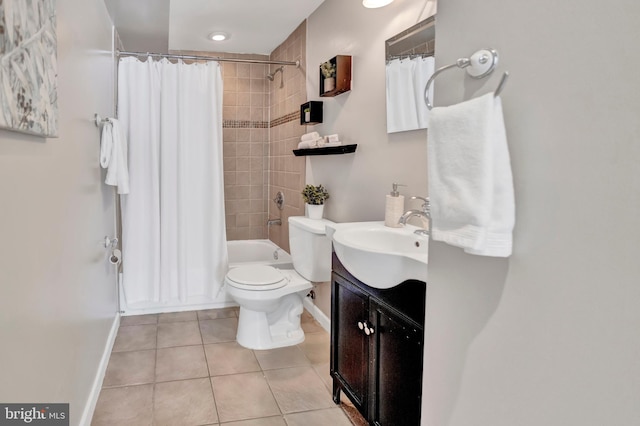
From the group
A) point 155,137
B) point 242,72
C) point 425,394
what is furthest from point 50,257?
point 242,72

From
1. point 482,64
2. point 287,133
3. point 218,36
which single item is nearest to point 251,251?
point 287,133

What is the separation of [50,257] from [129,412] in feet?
3.50

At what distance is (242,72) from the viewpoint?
467 centimetres

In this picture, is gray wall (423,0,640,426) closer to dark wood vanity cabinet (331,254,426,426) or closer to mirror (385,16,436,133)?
dark wood vanity cabinet (331,254,426,426)

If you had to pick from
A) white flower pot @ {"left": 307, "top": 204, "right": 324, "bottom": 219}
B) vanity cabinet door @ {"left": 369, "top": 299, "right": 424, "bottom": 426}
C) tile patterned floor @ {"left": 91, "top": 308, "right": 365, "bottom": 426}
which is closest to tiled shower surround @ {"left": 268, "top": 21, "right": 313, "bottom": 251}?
white flower pot @ {"left": 307, "top": 204, "right": 324, "bottom": 219}

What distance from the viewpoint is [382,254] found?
1564mm

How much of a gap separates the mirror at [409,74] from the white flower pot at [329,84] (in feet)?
1.96

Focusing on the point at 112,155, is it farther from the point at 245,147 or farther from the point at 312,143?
the point at 245,147

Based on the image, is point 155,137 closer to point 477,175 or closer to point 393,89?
point 393,89

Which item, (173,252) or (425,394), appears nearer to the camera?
(425,394)

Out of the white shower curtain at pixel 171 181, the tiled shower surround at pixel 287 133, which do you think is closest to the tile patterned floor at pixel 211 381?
the white shower curtain at pixel 171 181

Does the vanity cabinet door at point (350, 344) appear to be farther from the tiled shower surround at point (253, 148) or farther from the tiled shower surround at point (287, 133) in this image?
A: the tiled shower surround at point (253, 148)

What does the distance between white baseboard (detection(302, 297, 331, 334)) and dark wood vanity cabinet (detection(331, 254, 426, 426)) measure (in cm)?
95

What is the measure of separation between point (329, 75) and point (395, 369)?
1969 mm
